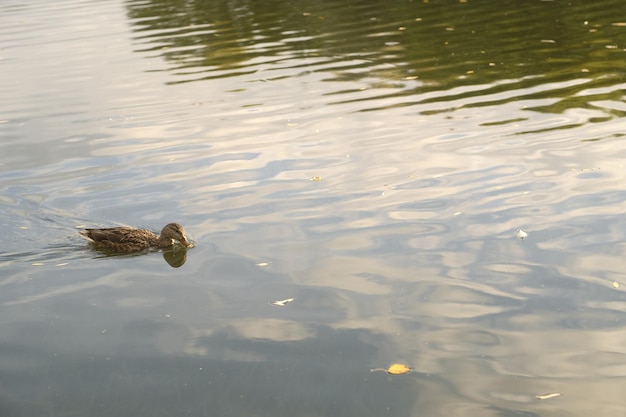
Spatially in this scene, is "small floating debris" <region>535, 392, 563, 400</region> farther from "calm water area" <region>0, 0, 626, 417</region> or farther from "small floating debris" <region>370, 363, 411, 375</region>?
"small floating debris" <region>370, 363, 411, 375</region>

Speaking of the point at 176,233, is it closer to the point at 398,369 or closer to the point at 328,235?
the point at 328,235

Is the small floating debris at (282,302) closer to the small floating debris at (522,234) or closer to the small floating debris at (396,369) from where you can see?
the small floating debris at (396,369)

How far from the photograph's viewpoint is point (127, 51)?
24375 mm

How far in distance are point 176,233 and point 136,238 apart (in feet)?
1.38

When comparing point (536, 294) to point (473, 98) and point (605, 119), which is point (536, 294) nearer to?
point (605, 119)

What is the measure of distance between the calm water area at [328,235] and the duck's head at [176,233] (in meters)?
0.17

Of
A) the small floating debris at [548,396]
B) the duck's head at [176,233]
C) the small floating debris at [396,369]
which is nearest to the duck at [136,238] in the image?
the duck's head at [176,233]

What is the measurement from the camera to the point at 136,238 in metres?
10.1

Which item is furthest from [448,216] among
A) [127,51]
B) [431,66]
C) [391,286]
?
[127,51]

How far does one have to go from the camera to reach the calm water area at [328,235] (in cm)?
732

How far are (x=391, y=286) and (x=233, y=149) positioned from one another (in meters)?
5.66

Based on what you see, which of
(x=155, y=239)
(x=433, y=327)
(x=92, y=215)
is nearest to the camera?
(x=433, y=327)

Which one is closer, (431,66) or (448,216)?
(448,216)

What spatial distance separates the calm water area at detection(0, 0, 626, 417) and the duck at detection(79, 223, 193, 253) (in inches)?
4.4
